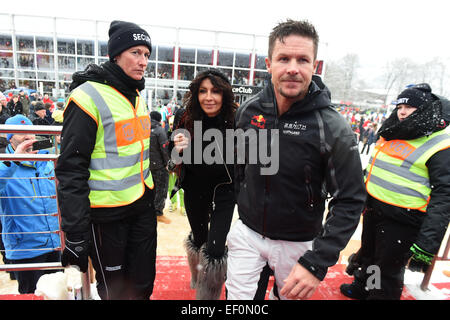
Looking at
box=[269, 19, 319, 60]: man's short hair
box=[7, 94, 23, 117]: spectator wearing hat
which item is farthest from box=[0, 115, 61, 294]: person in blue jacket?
box=[7, 94, 23, 117]: spectator wearing hat

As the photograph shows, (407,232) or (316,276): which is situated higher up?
(316,276)

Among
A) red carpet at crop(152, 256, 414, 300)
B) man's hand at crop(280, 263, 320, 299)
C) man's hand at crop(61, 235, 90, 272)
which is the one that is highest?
man's hand at crop(280, 263, 320, 299)

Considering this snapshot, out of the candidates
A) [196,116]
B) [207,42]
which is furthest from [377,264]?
[207,42]

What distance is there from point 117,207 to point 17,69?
23.1 metres

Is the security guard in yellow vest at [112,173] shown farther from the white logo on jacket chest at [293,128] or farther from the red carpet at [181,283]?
the white logo on jacket chest at [293,128]

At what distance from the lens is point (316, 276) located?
135 centimetres

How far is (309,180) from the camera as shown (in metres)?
1.46

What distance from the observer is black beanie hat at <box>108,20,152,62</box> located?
1.86 m

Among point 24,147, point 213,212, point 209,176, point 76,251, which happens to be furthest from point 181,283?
point 24,147

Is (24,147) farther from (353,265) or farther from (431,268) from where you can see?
(431,268)

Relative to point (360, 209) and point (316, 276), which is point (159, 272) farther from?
point (360, 209)

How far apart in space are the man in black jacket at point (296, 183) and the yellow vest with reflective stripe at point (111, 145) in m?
0.77

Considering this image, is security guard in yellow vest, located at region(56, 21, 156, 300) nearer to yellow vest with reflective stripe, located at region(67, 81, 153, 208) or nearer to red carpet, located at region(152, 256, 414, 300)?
yellow vest with reflective stripe, located at region(67, 81, 153, 208)
